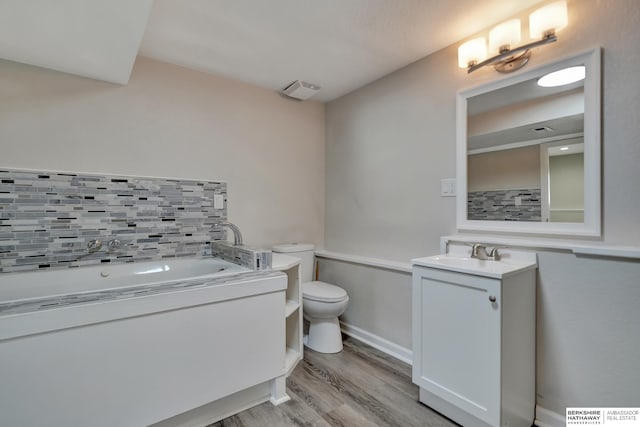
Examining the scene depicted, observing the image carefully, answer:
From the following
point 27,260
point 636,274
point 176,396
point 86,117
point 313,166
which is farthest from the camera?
point 313,166

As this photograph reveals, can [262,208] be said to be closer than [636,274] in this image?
No

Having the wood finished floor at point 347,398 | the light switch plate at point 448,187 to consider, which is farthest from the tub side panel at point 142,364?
the light switch plate at point 448,187

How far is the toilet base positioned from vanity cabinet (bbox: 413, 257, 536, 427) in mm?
751

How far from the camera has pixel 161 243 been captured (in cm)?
214

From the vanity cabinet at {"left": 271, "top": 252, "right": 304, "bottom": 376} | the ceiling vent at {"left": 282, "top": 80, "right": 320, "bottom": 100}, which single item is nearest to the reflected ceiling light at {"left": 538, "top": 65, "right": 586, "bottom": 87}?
the ceiling vent at {"left": 282, "top": 80, "right": 320, "bottom": 100}

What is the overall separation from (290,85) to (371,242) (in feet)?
4.98

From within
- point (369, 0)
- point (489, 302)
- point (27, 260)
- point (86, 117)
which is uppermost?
point (369, 0)

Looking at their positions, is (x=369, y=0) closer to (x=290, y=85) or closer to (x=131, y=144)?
(x=290, y=85)

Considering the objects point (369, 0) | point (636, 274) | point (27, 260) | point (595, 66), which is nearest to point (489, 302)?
point (636, 274)

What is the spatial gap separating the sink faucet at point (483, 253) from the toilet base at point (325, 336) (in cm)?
114

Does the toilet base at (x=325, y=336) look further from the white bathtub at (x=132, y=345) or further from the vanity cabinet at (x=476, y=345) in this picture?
the vanity cabinet at (x=476, y=345)

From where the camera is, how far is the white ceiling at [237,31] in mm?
1340

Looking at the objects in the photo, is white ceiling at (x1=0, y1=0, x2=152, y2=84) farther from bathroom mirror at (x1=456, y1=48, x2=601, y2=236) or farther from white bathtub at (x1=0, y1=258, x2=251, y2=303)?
bathroom mirror at (x1=456, y1=48, x2=601, y2=236)

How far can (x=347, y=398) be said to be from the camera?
1705mm
